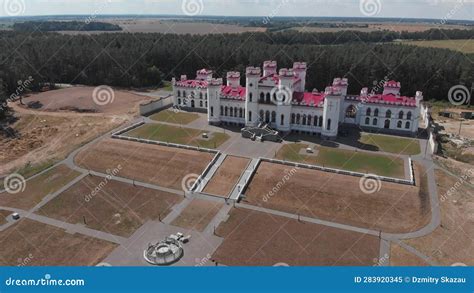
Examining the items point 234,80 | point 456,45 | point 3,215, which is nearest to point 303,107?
point 234,80

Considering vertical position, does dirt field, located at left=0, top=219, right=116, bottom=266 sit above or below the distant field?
below

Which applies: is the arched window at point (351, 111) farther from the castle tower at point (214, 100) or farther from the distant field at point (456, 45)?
→ the distant field at point (456, 45)

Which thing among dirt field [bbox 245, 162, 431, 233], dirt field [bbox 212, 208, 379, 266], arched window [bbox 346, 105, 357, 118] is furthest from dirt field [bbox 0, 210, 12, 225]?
arched window [bbox 346, 105, 357, 118]

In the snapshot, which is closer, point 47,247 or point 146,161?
point 47,247

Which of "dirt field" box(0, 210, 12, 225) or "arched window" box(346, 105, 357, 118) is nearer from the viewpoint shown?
"dirt field" box(0, 210, 12, 225)

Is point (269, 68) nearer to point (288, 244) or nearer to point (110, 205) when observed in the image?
point (110, 205)

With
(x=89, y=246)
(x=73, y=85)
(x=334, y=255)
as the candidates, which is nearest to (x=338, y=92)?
(x=334, y=255)

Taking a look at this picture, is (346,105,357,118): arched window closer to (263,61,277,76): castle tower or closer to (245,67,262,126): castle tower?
(263,61,277,76): castle tower
